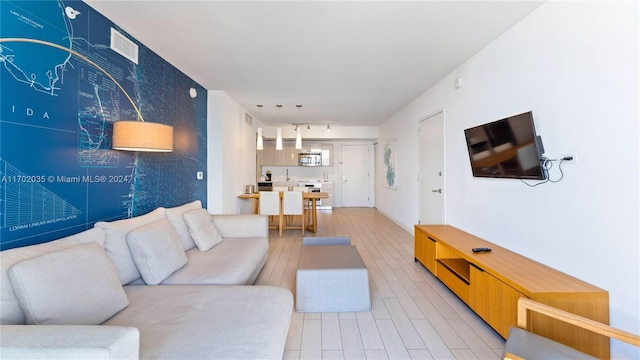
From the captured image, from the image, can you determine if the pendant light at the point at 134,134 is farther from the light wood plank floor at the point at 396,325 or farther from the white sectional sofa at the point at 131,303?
the light wood plank floor at the point at 396,325

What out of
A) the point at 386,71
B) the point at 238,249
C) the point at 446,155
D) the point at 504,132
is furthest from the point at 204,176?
the point at 504,132

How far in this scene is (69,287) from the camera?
4.35 ft

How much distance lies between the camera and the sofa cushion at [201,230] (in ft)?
8.99

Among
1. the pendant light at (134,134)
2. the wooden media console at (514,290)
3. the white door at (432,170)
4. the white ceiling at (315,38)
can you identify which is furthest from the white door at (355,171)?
the pendant light at (134,134)

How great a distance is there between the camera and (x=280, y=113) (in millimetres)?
6082

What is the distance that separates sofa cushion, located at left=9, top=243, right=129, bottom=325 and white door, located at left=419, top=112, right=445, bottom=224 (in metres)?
3.70

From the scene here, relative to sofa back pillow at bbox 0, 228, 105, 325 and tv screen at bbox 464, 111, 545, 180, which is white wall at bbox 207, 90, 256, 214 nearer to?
sofa back pillow at bbox 0, 228, 105, 325

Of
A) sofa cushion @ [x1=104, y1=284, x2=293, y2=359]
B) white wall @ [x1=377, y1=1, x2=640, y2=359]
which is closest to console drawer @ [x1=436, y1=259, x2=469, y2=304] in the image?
white wall @ [x1=377, y1=1, x2=640, y2=359]

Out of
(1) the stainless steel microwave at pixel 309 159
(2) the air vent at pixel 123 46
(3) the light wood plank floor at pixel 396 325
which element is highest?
(2) the air vent at pixel 123 46

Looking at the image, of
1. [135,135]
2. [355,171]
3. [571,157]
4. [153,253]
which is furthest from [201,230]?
[355,171]

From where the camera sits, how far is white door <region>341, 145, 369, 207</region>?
29.7 feet

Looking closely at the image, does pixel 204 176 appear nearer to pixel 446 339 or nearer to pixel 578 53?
Answer: pixel 446 339

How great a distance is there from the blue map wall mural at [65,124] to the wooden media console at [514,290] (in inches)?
124

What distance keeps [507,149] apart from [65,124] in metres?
3.53
